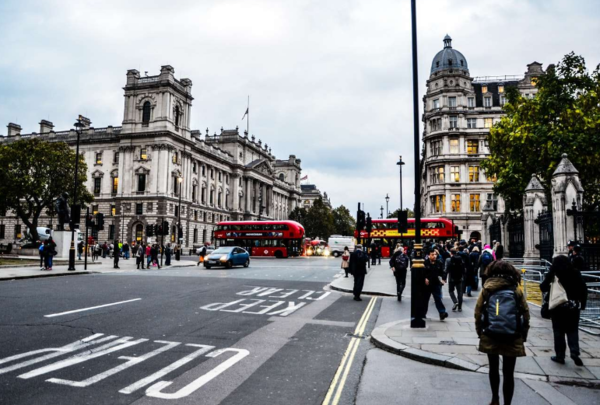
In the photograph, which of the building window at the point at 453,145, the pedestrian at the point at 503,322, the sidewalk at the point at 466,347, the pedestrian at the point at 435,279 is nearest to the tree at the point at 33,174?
the pedestrian at the point at 435,279

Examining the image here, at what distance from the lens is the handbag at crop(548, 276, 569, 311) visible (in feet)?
20.3

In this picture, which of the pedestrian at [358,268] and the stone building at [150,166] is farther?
the stone building at [150,166]

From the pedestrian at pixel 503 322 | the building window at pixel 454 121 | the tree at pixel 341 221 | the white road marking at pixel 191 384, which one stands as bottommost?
the white road marking at pixel 191 384

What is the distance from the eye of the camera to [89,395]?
15.9 feet

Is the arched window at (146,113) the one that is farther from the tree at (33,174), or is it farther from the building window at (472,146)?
the building window at (472,146)

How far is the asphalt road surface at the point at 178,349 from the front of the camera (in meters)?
5.02

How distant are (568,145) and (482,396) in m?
22.7

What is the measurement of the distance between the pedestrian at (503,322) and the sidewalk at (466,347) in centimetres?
146

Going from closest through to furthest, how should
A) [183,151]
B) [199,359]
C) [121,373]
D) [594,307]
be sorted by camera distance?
[121,373]
[199,359]
[594,307]
[183,151]

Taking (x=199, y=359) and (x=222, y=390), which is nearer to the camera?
(x=222, y=390)

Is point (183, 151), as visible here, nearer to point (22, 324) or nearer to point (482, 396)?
point (22, 324)

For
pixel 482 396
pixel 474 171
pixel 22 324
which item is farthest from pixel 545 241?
pixel 474 171

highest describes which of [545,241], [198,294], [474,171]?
[474,171]

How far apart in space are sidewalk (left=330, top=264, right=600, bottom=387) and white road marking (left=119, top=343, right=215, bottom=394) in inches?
118
